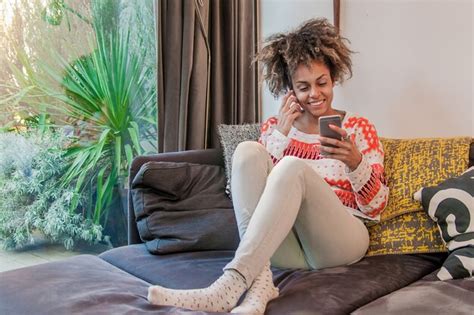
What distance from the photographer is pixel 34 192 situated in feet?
7.27

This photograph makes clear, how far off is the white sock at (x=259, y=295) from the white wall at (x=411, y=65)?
3.76 ft

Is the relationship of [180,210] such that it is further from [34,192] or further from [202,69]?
[202,69]

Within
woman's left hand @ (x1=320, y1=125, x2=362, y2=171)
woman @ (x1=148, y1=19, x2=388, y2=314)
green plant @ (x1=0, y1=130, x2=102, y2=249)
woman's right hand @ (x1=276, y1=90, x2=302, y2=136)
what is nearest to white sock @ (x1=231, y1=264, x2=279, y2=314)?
woman @ (x1=148, y1=19, x2=388, y2=314)

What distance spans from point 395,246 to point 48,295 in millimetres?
1100

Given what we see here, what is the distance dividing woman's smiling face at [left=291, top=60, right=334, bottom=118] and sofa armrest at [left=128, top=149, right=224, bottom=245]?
536mm

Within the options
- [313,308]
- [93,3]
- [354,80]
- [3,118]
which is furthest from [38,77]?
[313,308]

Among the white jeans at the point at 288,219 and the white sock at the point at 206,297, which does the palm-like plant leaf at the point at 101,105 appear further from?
the white sock at the point at 206,297

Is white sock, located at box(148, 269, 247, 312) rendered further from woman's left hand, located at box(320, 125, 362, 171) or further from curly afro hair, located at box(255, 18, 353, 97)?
curly afro hair, located at box(255, 18, 353, 97)

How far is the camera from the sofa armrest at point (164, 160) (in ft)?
6.64

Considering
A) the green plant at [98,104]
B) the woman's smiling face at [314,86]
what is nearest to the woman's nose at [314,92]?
the woman's smiling face at [314,86]

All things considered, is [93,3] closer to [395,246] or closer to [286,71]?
[286,71]

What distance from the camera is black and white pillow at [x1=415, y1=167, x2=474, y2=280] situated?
148cm

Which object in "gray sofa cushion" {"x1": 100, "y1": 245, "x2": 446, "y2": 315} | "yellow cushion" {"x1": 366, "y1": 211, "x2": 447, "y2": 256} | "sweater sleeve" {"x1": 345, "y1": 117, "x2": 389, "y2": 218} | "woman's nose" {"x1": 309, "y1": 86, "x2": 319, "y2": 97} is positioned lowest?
"gray sofa cushion" {"x1": 100, "y1": 245, "x2": 446, "y2": 315}

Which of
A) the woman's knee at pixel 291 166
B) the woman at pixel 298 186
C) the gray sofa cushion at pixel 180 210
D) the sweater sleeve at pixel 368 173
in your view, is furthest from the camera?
the gray sofa cushion at pixel 180 210
